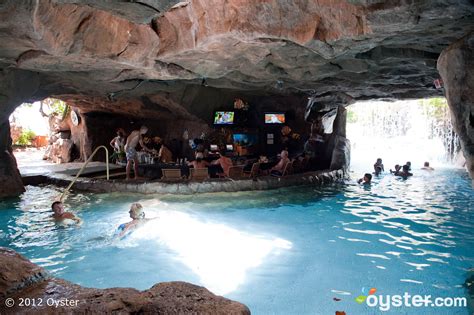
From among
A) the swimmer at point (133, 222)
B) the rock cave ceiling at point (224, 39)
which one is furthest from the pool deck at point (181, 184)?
the swimmer at point (133, 222)

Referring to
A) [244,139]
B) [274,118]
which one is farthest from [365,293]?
[244,139]

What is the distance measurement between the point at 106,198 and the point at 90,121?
9.73m

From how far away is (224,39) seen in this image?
702cm

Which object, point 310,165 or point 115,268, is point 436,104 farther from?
point 115,268

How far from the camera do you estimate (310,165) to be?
631 inches

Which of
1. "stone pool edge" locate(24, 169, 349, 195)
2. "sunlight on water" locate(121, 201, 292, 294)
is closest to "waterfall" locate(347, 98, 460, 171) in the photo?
"stone pool edge" locate(24, 169, 349, 195)

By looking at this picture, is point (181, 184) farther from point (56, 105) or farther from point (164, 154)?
point (56, 105)

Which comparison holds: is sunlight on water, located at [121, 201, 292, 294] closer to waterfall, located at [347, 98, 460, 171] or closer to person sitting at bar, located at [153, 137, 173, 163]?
person sitting at bar, located at [153, 137, 173, 163]

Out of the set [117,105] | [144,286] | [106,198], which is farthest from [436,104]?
[144,286]

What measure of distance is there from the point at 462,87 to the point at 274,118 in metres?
11.5

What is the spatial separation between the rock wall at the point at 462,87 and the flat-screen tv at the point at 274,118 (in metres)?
11.1

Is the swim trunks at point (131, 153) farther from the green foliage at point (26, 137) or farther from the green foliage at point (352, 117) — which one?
the green foliage at point (352, 117)

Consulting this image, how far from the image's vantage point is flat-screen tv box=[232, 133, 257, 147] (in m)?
17.1

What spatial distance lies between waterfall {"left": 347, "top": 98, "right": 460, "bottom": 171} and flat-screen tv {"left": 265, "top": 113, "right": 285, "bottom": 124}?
600 cm
